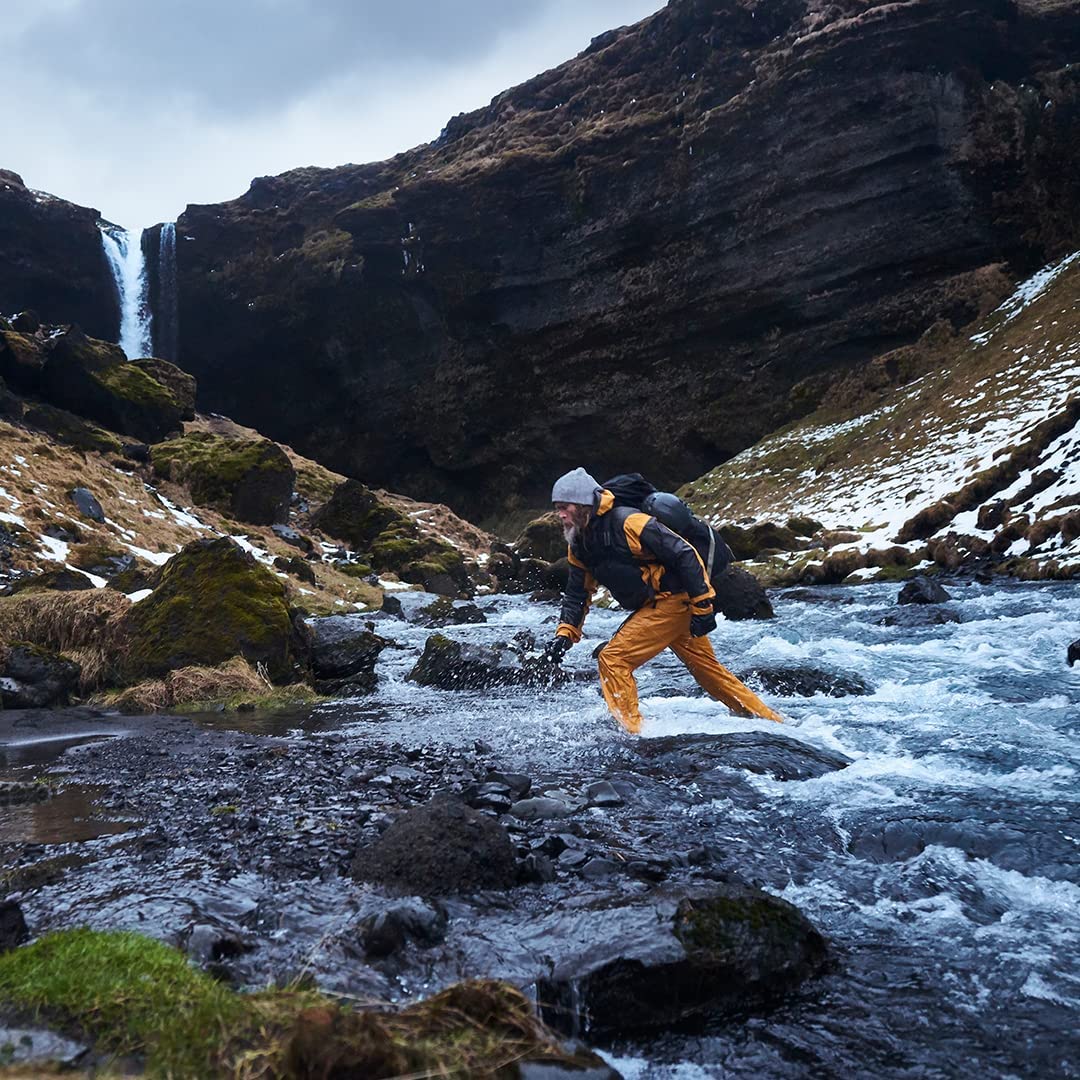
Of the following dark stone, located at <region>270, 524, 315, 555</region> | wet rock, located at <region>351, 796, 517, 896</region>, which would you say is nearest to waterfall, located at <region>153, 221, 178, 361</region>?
dark stone, located at <region>270, 524, 315, 555</region>

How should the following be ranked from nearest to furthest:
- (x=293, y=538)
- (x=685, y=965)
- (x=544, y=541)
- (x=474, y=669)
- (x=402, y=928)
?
(x=685, y=965), (x=402, y=928), (x=474, y=669), (x=293, y=538), (x=544, y=541)

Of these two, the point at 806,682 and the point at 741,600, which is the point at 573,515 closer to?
the point at 806,682

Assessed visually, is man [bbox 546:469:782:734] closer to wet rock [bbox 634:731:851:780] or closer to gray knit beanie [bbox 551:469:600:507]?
gray knit beanie [bbox 551:469:600:507]

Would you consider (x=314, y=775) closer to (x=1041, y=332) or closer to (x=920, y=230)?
(x=1041, y=332)

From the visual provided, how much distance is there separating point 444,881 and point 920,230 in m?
57.6

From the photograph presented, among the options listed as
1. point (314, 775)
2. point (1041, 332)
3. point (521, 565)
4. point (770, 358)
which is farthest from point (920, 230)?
point (314, 775)

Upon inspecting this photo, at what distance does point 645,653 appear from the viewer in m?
8.89

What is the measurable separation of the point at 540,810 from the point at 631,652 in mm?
3115

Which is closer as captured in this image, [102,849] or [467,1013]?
[467,1013]

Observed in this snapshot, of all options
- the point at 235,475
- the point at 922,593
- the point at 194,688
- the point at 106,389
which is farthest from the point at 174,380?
the point at 922,593

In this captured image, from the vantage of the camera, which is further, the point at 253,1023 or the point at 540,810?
A: the point at 540,810

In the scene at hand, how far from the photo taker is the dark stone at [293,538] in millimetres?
31219

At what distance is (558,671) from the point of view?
499 inches

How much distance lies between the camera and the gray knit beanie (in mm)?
8570
